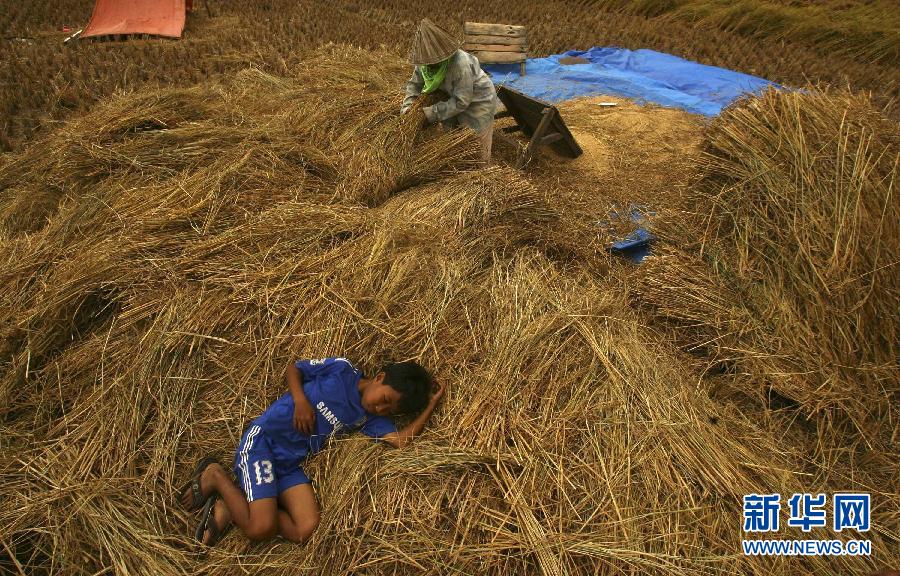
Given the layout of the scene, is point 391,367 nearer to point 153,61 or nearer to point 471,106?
point 471,106

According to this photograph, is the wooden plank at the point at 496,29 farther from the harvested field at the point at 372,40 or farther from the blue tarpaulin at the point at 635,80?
the harvested field at the point at 372,40

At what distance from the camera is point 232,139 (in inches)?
127

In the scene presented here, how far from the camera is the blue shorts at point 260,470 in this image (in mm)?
1798

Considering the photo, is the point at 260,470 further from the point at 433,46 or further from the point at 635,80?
the point at 635,80

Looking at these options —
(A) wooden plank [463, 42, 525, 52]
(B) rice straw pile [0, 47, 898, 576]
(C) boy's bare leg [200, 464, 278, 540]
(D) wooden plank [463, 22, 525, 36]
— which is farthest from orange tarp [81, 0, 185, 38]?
(C) boy's bare leg [200, 464, 278, 540]

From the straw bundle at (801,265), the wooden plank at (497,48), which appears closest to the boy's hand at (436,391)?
the straw bundle at (801,265)

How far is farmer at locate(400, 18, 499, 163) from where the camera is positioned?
3.51 m

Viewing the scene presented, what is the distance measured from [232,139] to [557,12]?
849 centimetres

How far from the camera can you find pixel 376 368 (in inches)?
86.1

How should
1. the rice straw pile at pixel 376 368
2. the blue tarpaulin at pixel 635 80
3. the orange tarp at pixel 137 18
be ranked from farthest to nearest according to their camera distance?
the orange tarp at pixel 137 18 < the blue tarpaulin at pixel 635 80 < the rice straw pile at pixel 376 368

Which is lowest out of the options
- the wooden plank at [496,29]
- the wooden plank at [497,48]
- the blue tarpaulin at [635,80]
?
the blue tarpaulin at [635,80]

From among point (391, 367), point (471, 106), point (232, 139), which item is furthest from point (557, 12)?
point (391, 367)

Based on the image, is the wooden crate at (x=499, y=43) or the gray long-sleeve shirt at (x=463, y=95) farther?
the wooden crate at (x=499, y=43)

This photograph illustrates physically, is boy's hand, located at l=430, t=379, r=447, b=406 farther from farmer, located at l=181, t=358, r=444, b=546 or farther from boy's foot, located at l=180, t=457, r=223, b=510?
boy's foot, located at l=180, t=457, r=223, b=510
